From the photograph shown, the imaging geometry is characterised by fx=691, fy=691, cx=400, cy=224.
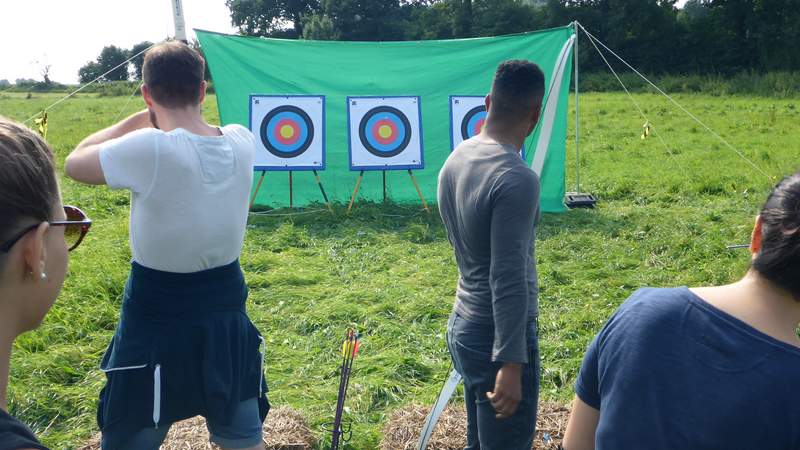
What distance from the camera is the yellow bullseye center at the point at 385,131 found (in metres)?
6.74

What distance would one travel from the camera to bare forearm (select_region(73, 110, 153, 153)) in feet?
5.51

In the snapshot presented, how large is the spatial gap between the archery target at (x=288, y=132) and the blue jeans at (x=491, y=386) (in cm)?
515

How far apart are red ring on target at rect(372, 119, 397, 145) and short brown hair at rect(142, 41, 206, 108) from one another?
5108 mm

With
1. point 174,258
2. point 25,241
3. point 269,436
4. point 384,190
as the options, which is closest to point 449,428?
point 269,436

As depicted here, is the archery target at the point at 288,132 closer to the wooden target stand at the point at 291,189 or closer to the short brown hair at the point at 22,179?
the wooden target stand at the point at 291,189

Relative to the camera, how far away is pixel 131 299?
165 cm

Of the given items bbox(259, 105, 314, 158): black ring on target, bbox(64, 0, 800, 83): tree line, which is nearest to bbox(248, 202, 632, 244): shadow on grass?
bbox(259, 105, 314, 158): black ring on target

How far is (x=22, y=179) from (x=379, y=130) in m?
6.03

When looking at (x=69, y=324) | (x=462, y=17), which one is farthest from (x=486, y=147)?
(x=462, y=17)

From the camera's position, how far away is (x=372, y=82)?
22.7ft

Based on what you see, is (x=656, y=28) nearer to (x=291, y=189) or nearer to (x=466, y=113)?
(x=466, y=113)

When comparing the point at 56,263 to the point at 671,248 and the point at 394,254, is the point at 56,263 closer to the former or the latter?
the point at 394,254

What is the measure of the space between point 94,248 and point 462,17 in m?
29.5

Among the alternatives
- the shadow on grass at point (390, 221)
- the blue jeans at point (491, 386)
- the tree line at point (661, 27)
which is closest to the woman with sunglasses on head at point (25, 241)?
the blue jeans at point (491, 386)
